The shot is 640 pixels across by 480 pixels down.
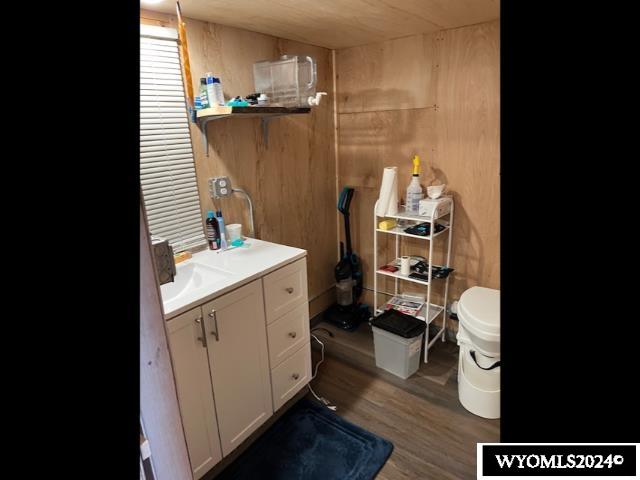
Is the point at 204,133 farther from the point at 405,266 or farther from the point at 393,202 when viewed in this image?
the point at 405,266

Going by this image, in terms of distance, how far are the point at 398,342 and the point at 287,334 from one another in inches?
28.7

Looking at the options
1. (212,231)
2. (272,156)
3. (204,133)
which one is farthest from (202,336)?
(272,156)

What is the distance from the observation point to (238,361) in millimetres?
1652

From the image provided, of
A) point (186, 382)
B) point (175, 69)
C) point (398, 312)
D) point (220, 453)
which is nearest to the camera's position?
point (186, 382)

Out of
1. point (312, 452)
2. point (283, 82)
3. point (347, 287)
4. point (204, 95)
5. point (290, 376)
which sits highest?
point (283, 82)

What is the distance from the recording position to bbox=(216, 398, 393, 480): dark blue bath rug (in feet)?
5.46
